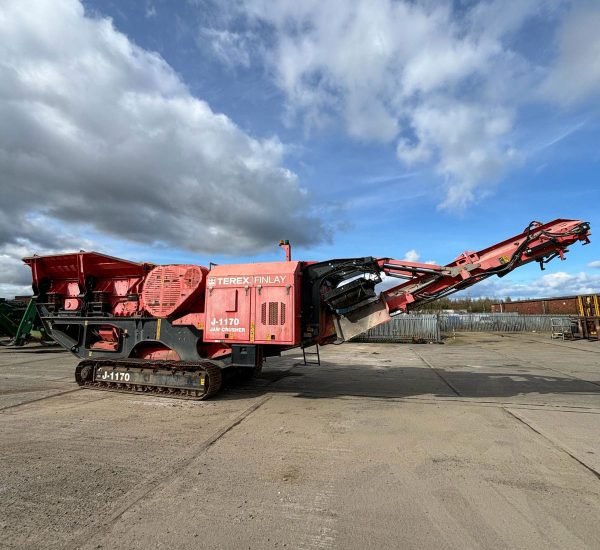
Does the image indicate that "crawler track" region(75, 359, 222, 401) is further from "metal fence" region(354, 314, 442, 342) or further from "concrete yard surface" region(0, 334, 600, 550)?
"metal fence" region(354, 314, 442, 342)

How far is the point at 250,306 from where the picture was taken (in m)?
7.47

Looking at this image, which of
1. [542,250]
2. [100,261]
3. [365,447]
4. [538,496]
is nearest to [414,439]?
[365,447]

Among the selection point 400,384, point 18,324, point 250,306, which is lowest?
point 400,384

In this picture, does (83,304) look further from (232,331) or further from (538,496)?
(538,496)

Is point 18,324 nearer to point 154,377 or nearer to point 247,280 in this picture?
point 154,377

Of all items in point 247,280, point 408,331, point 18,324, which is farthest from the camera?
point 408,331

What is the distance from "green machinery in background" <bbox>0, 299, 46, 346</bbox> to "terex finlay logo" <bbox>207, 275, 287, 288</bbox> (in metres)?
11.8

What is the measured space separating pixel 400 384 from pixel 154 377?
572 centimetres

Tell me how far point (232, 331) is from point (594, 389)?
838cm

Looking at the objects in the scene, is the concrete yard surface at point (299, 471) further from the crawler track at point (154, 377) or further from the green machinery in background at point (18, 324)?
the green machinery in background at point (18, 324)

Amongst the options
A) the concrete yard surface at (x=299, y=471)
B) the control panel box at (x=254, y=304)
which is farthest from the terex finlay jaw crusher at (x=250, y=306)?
the concrete yard surface at (x=299, y=471)

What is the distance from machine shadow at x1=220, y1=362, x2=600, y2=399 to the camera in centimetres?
851

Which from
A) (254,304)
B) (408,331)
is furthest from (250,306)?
(408,331)

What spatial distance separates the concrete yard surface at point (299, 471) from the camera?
3107 millimetres
